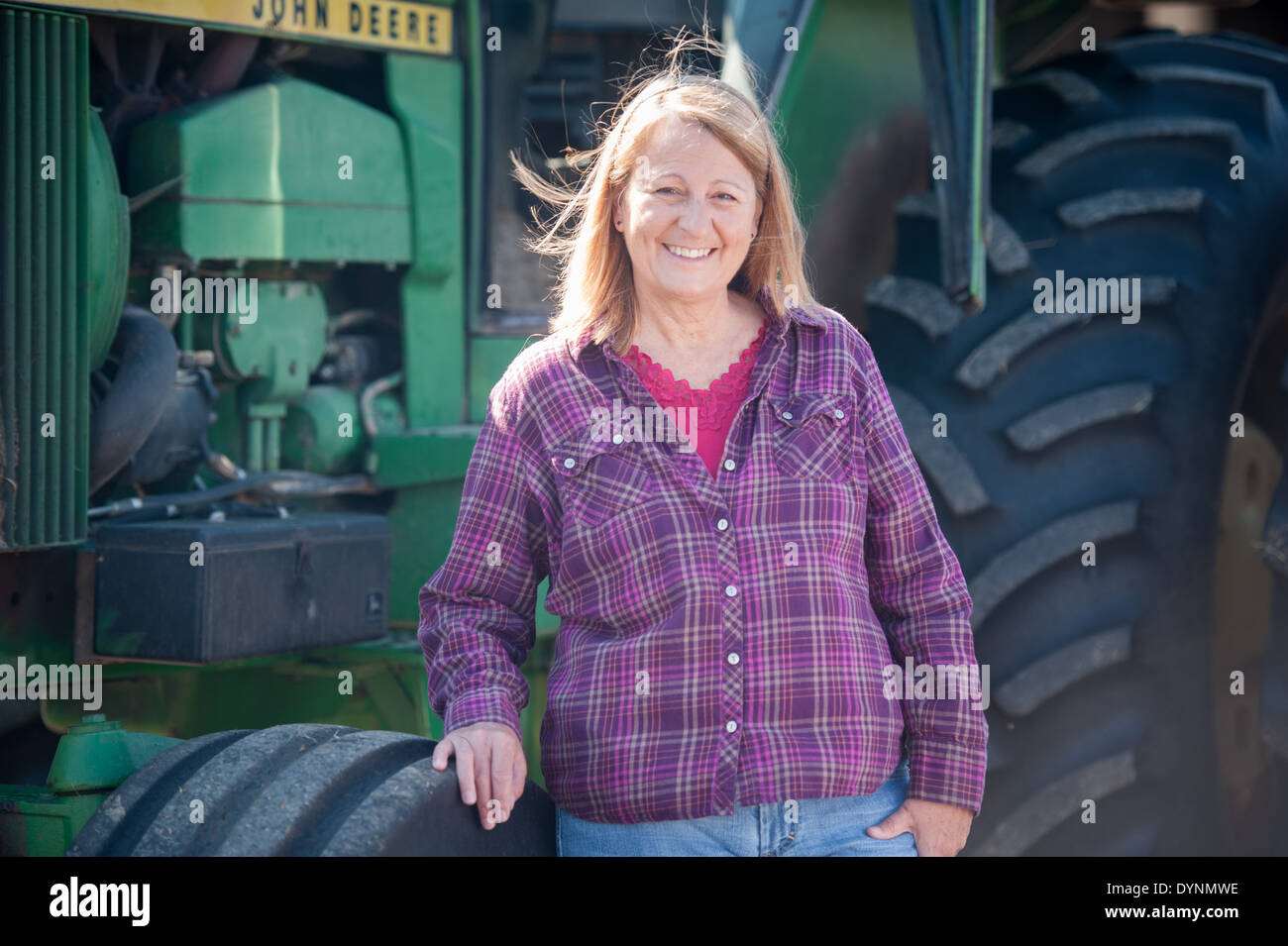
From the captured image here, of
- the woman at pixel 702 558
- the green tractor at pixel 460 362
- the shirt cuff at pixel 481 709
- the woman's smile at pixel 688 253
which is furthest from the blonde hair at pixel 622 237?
the green tractor at pixel 460 362

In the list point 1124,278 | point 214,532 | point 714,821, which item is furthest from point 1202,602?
point 214,532

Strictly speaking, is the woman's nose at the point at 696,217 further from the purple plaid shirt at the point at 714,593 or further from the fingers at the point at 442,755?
the fingers at the point at 442,755

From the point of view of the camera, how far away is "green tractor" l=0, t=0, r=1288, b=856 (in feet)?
9.77

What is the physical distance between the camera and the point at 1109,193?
3498mm

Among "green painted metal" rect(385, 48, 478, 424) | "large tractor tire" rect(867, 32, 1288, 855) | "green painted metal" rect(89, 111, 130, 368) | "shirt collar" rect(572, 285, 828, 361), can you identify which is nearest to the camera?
"shirt collar" rect(572, 285, 828, 361)

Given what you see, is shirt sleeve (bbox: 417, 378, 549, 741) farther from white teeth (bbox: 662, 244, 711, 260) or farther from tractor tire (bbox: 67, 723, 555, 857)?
white teeth (bbox: 662, 244, 711, 260)

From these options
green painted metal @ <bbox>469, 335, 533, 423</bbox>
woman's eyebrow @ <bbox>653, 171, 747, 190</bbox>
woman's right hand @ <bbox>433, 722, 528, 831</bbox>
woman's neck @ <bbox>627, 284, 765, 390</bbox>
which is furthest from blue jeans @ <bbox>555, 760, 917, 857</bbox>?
green painted metal @ <bbox>469, 335, 533, 423</bbox>

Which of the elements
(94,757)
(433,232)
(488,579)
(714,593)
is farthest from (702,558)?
(433,232)

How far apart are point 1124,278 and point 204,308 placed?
1808 mm

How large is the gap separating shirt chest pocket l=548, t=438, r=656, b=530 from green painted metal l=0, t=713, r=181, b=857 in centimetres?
75

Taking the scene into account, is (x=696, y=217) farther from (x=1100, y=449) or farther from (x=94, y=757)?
(x=1100, y=449)

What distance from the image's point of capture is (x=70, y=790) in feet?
8.02
